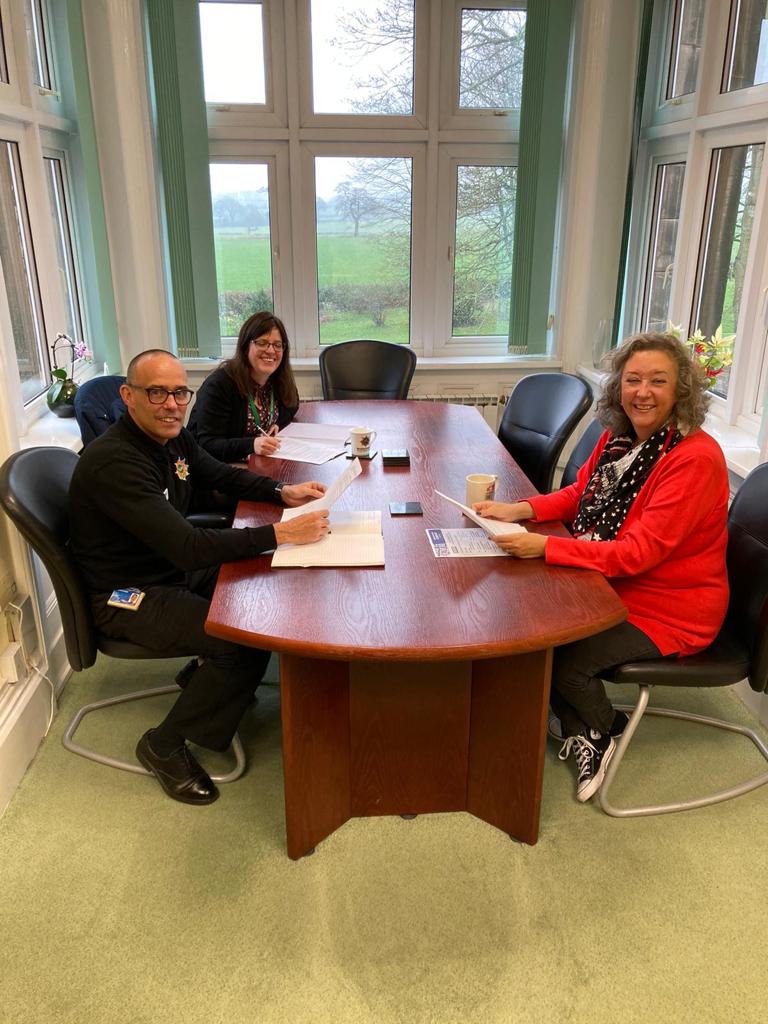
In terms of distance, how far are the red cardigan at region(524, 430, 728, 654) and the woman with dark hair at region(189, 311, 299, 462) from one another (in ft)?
4.33

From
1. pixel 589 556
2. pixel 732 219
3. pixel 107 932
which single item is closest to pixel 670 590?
pixel 589 556

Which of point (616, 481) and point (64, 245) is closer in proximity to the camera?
point (616, 481)

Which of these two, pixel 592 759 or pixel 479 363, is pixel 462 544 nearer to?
pixel 592 759

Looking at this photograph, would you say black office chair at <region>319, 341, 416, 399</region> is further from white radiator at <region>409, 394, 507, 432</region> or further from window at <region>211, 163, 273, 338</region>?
window at <region>211, 163, 273, 338</region>

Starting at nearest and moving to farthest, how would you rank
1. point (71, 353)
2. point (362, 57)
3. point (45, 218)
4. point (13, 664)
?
point (13, 664) → point (45, 218) → point (71, 353) → point (362, 57)

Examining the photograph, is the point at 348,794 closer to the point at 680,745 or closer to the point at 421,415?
the point at 680,745

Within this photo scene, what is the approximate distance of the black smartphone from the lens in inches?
86.2

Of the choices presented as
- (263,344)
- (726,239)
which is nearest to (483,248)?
(726,239)

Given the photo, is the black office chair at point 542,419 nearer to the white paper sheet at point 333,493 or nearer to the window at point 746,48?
the white paper sheet at point 333,493

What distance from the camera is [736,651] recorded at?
6.64 feet

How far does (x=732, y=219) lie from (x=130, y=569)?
278cm

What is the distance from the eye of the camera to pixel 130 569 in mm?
2096

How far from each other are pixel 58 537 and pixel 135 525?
0.77 ft

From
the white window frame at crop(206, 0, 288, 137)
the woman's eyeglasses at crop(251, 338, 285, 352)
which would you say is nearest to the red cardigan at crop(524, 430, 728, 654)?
the woman's eyeglasses at crop(251, 338, 285, 352)
